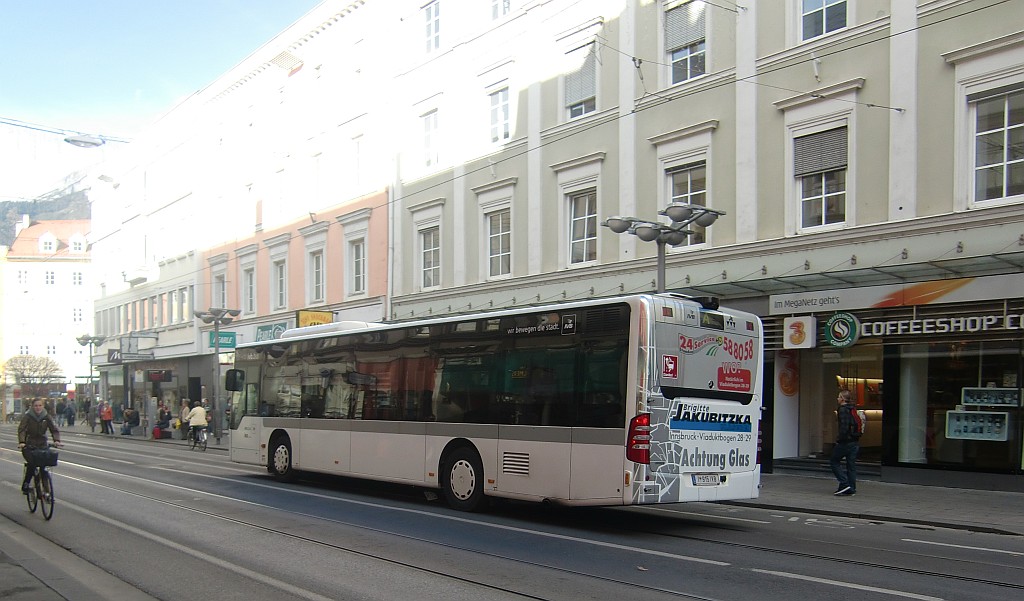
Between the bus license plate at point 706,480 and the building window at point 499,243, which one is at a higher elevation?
the building window at point 499,243

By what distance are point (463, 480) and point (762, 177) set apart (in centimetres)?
989

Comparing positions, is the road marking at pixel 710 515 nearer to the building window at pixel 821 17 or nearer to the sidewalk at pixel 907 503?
the sidewalk at pixel 907 503

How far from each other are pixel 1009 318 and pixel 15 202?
154 meters

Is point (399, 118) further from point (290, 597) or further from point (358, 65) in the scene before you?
point (290, 597)

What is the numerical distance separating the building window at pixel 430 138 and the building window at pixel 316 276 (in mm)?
8138

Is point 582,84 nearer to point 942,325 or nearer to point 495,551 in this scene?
point 942,325

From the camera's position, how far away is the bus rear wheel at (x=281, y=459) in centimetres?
1850

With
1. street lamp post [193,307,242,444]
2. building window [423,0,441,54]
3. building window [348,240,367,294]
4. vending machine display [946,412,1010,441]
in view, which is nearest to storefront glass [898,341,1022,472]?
vending machine display [946,412,1010,441]

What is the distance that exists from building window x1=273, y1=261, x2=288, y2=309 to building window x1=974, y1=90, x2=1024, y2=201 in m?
29.6

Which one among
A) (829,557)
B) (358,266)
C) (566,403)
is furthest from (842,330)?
(358,266)

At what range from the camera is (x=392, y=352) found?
15445 millimetres

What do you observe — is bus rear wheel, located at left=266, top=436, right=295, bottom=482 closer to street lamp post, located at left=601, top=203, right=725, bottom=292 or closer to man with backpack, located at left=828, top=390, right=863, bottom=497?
street lamp post, located at left=601, top=203, right=725, bottom=292

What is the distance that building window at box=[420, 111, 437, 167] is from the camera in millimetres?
31000

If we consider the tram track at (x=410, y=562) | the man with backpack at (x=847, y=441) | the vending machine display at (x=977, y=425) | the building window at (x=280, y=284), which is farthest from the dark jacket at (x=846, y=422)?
the building window at (x=280, y=284)
